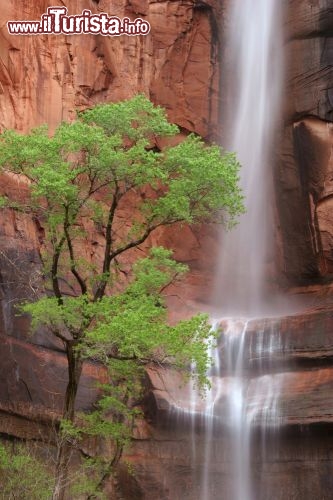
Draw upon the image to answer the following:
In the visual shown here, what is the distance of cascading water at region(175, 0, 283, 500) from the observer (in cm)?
2130

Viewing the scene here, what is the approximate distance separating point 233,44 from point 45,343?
1438 centimetres

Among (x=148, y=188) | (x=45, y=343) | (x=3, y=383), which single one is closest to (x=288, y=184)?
(x=148, y=188)

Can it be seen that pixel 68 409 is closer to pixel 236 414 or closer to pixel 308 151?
pixel 236 414

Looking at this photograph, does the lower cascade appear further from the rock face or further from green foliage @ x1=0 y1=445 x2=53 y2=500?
green foliage @ x1=0 y1=445 x2=53 y2=500

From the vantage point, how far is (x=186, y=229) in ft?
91.2

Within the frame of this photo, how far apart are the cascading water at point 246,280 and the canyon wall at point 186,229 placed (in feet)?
1.41

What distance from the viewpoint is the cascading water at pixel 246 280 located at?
21.3 metres

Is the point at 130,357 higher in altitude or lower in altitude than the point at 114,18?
lower

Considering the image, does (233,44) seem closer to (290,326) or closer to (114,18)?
(114,18)

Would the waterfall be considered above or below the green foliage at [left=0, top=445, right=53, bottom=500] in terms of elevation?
above

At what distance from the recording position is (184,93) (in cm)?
2853

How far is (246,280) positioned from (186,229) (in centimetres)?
277

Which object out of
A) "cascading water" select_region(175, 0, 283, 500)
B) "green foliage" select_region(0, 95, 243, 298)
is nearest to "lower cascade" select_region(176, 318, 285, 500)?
"cascading water" select_region(175, 0, 283, 500)

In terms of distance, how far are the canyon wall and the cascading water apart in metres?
0.43
